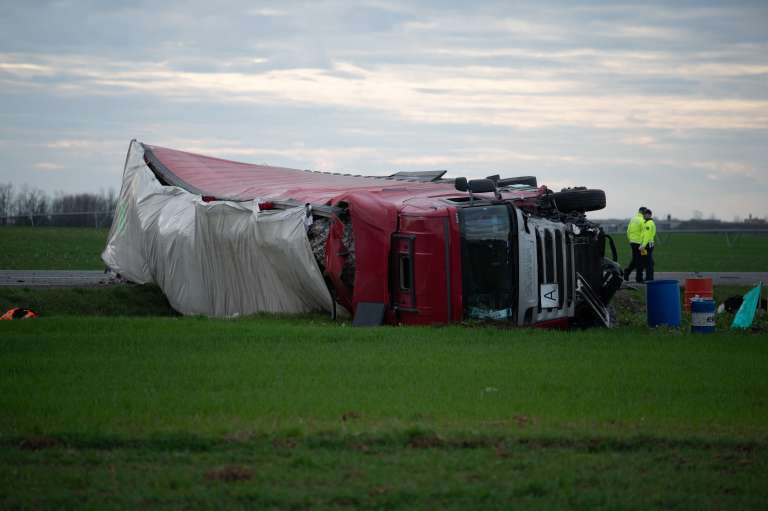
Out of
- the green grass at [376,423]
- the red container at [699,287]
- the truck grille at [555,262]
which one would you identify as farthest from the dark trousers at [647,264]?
the green grass at [376,423]

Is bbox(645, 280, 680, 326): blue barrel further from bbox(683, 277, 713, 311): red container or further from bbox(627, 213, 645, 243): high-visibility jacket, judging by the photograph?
bbox(627, 213, 645, 243): high-visibility jacket

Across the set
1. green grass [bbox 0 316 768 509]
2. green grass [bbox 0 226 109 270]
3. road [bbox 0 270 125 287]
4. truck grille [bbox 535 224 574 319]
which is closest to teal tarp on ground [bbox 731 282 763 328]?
truck grille [bbox 535 224 574 319]

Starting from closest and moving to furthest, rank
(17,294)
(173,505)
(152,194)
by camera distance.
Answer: (173,505) → (17,294) → (152,194)

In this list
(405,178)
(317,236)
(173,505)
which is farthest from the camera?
(405,178)

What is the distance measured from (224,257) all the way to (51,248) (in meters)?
21.6

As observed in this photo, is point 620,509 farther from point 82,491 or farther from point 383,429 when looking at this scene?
point 82,491

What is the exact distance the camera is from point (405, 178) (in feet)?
88.6

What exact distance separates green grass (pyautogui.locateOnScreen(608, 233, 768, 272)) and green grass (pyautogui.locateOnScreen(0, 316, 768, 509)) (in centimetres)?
2492

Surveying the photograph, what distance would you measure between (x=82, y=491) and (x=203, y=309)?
45.7 ft

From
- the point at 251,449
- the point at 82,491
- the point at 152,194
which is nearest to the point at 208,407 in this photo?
the point at 251,449

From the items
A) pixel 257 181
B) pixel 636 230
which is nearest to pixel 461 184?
pixel 257 181

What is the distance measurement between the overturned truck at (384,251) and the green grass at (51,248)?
943 cm

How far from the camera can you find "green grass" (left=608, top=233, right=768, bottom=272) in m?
38.5

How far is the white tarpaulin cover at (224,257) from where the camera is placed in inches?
747
